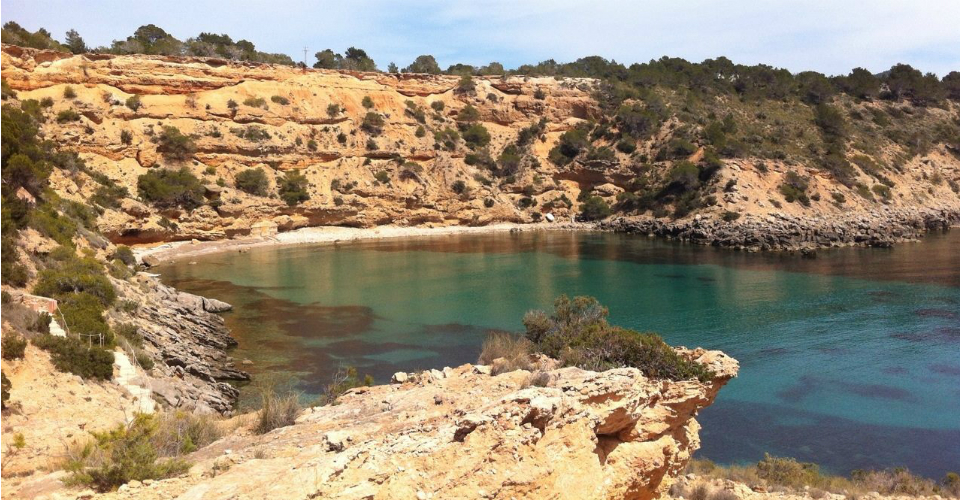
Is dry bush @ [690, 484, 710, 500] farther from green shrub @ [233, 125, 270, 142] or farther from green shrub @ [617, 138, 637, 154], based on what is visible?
green shrub @ [617, 138, 637, 154]

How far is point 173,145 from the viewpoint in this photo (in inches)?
2178

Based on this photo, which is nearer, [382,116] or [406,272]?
[406,272]

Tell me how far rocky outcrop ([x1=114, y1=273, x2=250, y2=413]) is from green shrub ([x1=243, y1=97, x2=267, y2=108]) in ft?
126

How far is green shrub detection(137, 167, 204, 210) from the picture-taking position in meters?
50.7

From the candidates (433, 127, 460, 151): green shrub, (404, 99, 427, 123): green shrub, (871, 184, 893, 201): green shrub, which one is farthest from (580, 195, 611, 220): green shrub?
(871, 184, 893, 201): green shrub

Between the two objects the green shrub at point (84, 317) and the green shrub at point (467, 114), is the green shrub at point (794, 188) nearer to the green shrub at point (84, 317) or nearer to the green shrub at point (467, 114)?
the green shrub at point (467, 114)

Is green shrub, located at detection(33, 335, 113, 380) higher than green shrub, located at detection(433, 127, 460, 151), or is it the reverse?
green shrub, located at detection(433, 127, 460, 151)

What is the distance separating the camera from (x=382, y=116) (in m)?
69.3

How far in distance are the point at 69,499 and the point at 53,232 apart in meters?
18.7

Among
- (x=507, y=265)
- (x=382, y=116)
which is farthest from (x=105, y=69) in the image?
(x=507, y=265)

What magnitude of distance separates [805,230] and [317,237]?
4445 cm

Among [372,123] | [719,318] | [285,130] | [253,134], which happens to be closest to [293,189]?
[253,134]

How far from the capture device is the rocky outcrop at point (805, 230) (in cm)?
5462

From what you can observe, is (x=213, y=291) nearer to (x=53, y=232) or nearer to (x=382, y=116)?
(x=53, y=232)
